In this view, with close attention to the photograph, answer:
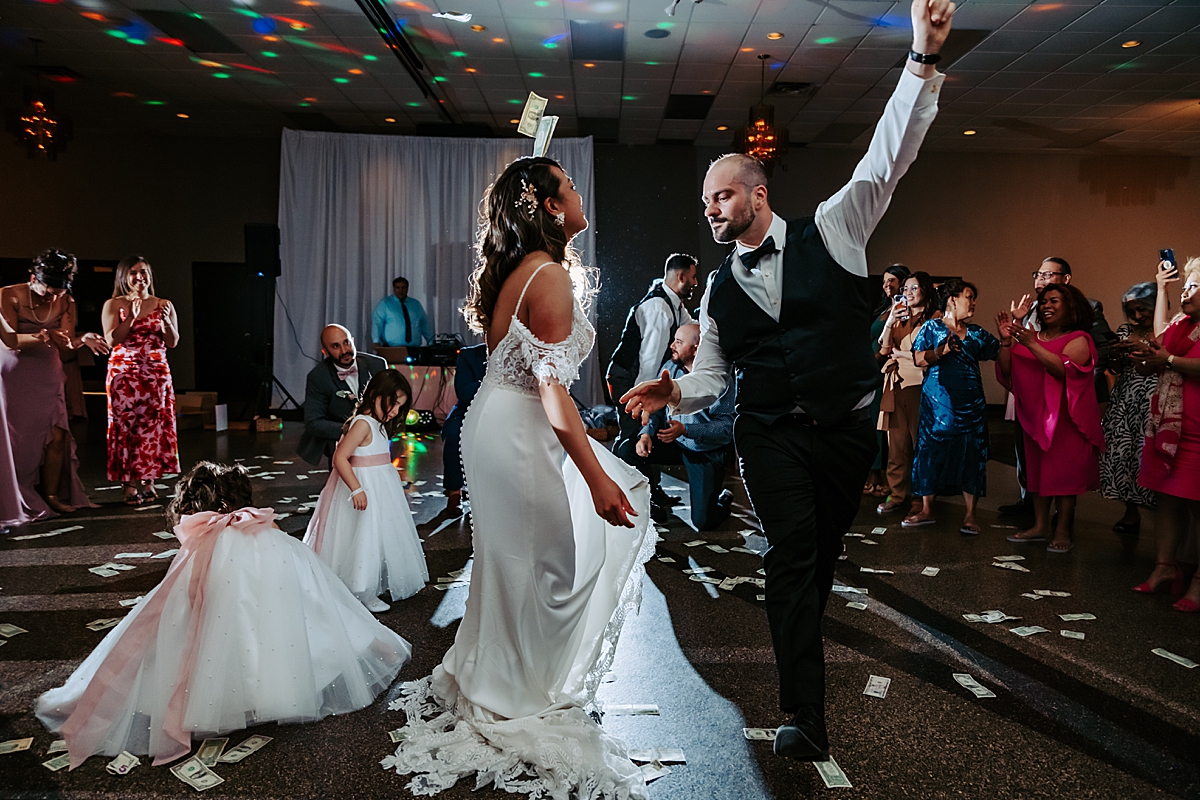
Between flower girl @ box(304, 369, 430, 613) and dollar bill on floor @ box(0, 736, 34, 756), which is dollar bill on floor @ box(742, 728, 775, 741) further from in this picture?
dollar bill on floor @ box(0, 736, 34, 756)

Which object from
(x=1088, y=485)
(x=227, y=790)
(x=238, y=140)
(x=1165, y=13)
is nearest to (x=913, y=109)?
(x=227, y=790)

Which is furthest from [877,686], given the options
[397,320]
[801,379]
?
[397,320]

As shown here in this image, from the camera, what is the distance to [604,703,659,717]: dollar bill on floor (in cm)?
254

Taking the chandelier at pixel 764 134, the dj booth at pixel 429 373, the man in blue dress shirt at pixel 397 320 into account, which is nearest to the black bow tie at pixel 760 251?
the chandelier at pixel 764 134

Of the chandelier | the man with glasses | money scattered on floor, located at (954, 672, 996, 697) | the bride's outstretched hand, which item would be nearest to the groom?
the bride's outstretched hand

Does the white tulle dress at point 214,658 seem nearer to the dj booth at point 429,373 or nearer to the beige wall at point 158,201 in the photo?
the dj booth at point 429,373

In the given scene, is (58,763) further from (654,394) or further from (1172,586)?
(1172,586)

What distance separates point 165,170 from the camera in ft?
40.9

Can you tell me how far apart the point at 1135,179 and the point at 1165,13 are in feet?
21.7

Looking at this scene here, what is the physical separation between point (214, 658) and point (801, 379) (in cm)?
189

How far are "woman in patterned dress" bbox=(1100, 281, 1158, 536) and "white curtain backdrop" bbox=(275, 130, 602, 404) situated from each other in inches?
306

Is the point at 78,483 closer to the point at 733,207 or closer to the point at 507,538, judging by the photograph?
the point at 507,538

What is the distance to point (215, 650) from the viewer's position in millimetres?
2334

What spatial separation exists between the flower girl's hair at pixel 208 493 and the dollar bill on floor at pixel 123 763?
668 millimetres
